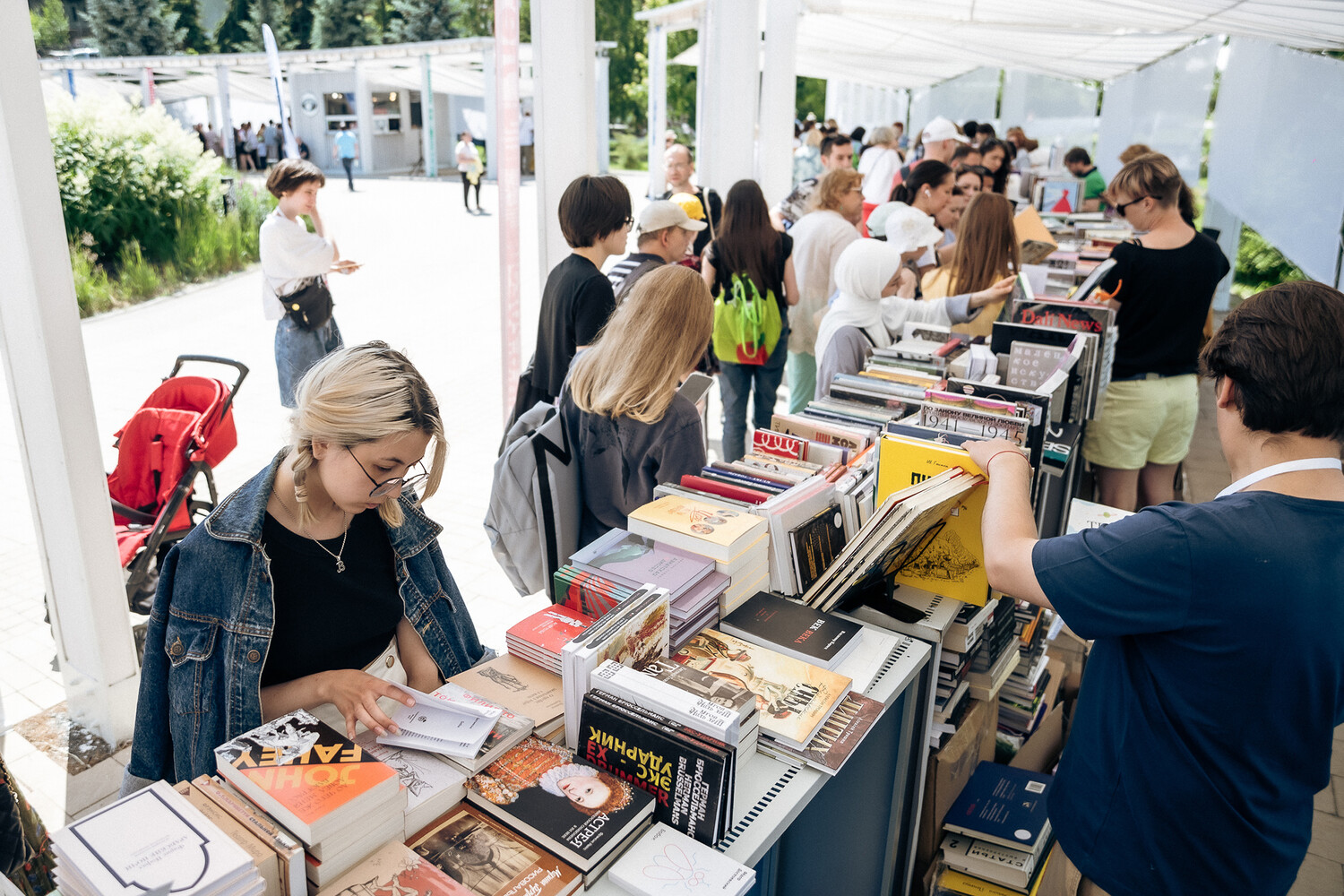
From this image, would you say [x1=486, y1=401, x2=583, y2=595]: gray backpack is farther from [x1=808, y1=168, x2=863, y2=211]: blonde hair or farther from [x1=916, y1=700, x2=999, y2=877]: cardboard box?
[x1=808, y1=168, x2=863, y2=211]: blonde hair

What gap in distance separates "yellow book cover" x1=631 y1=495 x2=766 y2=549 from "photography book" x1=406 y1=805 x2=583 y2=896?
0.76 metres

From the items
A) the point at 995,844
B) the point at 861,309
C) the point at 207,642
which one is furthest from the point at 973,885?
the point at 861,309

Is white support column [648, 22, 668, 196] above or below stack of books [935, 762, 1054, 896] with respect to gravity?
above

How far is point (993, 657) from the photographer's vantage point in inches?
92.8

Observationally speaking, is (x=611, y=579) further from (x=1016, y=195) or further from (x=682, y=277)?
(x=1016, y=195)

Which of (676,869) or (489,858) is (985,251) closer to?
(676,869)

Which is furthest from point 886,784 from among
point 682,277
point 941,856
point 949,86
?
point 949,86

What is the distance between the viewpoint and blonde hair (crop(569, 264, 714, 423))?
95.0 inches

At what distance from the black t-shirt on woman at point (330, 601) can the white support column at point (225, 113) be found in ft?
26.0

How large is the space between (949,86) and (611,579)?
24.8m

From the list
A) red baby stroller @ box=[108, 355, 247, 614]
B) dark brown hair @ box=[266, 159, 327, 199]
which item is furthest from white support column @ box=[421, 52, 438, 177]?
red baby stroller @ box=[108, 355, 247, 614]

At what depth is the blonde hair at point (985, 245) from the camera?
3.97 meters

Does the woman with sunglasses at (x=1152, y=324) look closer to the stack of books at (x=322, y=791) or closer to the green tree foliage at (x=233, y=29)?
the stack of books at (x=322, y=791)

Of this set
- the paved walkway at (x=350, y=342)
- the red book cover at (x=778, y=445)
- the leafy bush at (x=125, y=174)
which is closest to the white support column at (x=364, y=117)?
the paved walkway at (x=350, y=342)
